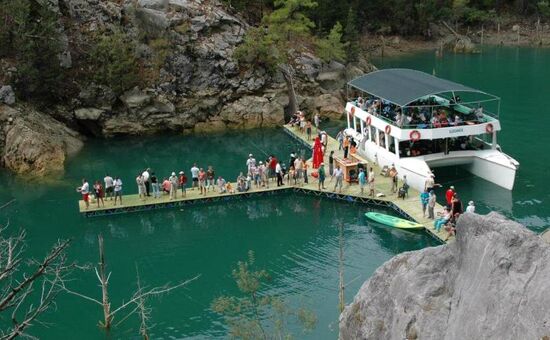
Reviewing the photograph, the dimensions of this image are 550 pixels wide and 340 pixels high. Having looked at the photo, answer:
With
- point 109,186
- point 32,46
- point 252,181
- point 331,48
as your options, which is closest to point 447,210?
point 252,181

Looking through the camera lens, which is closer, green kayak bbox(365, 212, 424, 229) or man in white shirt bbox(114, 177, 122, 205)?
green kayak bbox(365, 212, 424, 229)

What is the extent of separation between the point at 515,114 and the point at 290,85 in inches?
693

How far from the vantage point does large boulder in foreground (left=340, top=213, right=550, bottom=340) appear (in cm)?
1111

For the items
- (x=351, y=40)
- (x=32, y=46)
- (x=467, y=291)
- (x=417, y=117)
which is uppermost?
(x=467, y=291)

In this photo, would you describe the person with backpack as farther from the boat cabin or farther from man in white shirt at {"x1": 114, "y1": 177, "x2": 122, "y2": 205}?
man in white shirt at {"x1": 114, "y1": 177, "x2": 122, "y2": 205}

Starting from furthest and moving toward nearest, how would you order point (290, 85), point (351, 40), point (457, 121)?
point (351, 40), point (290, 85), point (457, 121)

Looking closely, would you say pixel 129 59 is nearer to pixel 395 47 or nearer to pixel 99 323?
pixel 99 323

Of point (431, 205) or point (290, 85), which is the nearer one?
point (431, 205)

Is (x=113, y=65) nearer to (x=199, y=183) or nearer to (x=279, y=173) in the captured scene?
(x=199, y=183)

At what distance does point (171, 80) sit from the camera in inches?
2066

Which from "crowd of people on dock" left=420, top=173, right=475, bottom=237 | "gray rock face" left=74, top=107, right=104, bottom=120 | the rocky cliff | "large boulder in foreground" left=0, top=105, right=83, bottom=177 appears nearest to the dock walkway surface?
"crowd of people on dock" left=420, top=173, right=475, bottom=237

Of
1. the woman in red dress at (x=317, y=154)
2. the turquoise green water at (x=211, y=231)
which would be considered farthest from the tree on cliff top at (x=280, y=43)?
the woman in red dress at (x=317, y=154)

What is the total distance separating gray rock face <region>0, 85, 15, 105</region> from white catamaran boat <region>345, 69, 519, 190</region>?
22867mm

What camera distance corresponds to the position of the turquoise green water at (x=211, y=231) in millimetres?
27250
